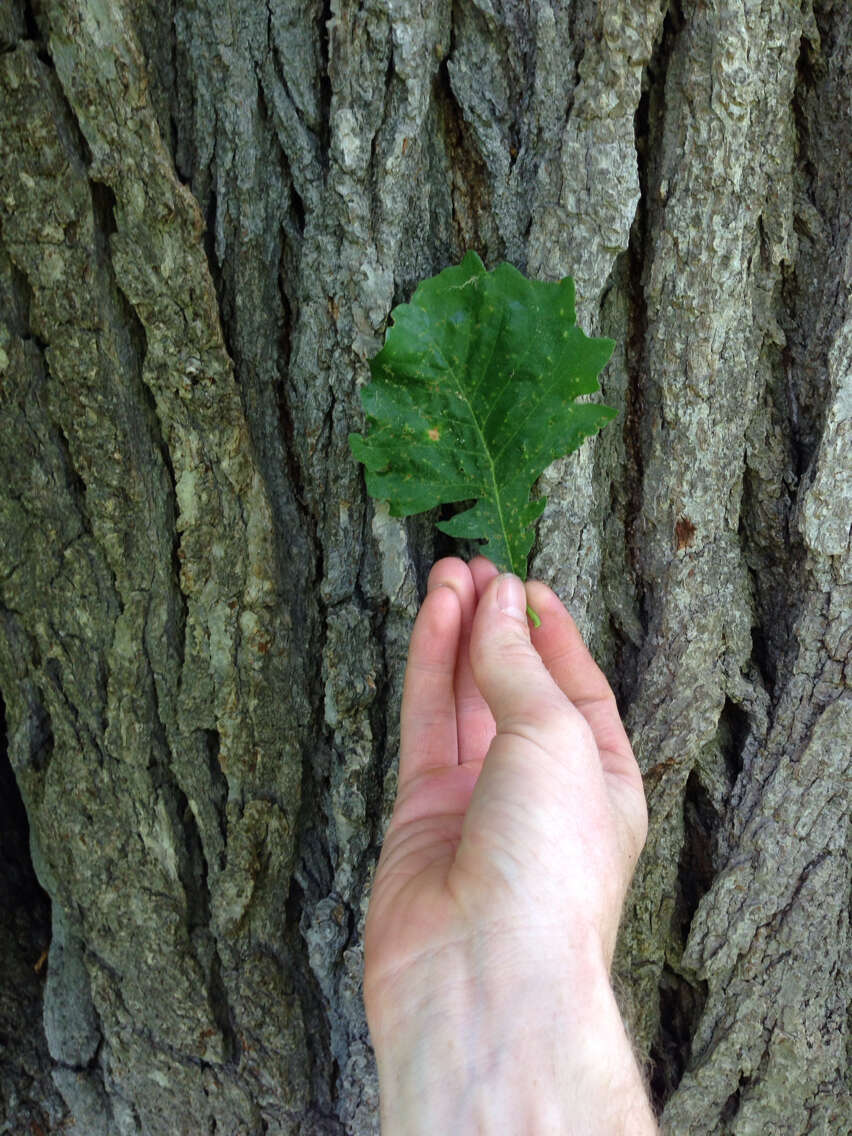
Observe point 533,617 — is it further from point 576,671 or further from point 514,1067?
point 514,1067

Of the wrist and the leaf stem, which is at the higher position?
the leaf stem

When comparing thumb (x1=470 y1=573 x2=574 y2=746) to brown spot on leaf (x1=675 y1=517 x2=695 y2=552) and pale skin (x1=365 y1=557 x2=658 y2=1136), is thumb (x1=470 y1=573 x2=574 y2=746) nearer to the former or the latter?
pale skin (x1=365 y1=557 x2=658 y2=1136)

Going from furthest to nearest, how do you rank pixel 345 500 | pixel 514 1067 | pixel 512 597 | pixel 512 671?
pixel 345 500 < pixel 512 597 < pixel 512 671 < pixel 514 1067

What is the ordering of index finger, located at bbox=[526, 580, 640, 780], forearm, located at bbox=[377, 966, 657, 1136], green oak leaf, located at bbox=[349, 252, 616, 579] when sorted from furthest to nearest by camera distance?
index finger, located at bbox=[526, 580, 640, 780], green oak leaf, located at bbox=[349, 252, 616, 579], forearm, located at bbox=[377, 966, 657, 1136]

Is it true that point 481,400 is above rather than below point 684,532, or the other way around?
above

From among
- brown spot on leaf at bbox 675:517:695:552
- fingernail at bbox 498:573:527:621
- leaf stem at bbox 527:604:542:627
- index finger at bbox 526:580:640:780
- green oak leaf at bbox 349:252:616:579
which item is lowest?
index finger at bbox 526:580:640:780

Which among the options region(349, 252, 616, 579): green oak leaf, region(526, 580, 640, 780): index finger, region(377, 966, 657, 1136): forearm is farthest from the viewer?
region(526, 580, 640, 780): index finger

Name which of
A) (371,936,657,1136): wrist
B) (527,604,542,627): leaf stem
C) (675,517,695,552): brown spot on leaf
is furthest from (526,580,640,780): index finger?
(371,936,657,1136): wrist

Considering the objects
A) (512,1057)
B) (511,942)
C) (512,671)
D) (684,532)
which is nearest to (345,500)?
(512,671)

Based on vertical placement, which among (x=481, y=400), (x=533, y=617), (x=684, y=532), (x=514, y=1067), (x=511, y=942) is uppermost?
(x=481, y=400)
